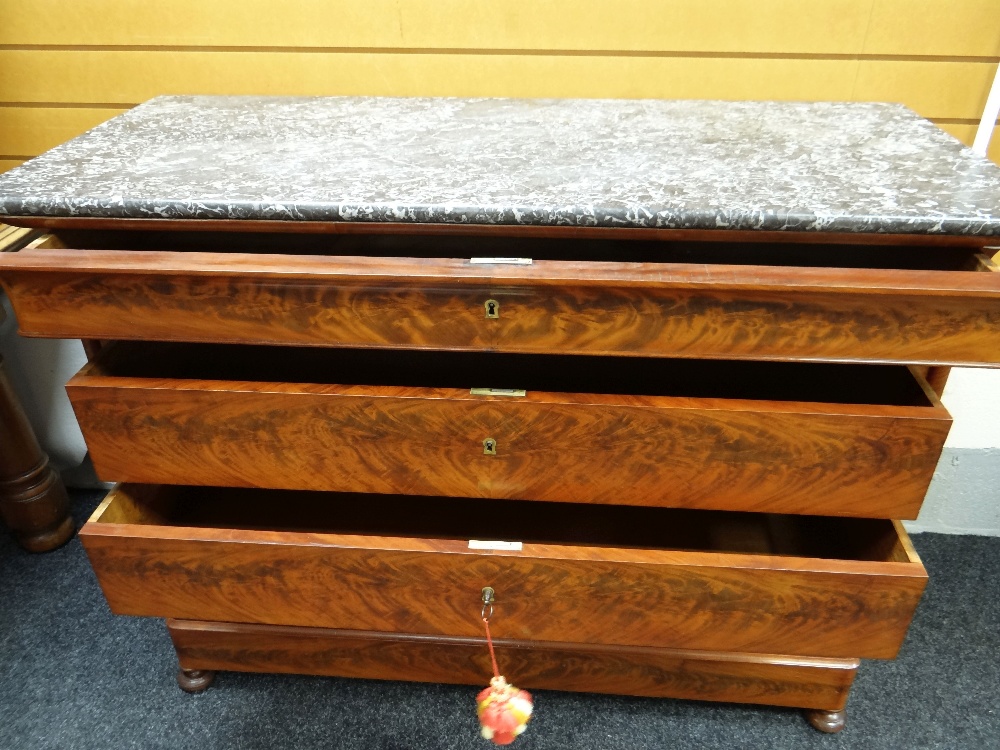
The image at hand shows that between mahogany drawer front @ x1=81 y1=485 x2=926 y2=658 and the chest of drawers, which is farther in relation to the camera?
mahogany drawer front @ x1=81 y1=485 x2=926 y2=658

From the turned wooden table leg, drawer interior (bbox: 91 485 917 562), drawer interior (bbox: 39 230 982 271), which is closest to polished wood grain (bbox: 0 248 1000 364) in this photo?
drawer interior (bbox: 39 230 982 271)

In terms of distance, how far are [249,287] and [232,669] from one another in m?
0.56

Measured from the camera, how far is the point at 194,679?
1.00 m

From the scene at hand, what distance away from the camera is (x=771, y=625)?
0.82 m

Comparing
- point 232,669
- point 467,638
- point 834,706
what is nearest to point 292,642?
point 232,669

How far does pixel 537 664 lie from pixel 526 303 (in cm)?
49

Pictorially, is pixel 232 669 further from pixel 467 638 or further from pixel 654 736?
pixel 654 736

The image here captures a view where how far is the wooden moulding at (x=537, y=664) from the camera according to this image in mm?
896

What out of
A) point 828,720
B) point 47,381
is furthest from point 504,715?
point 47,381

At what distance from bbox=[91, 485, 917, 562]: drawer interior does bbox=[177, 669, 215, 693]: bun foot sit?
20cm

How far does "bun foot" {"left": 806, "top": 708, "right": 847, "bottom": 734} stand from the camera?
0.94m

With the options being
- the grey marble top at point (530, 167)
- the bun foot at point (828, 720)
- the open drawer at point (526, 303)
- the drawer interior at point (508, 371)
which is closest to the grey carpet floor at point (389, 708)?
the bun foot at point (828, 720)

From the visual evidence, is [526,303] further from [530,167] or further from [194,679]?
[194,679]

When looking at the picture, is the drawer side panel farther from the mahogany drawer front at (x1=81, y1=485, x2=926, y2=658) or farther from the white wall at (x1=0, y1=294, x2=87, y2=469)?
the white wall at (x1=0, y1=294, x2=87, y2=469)
